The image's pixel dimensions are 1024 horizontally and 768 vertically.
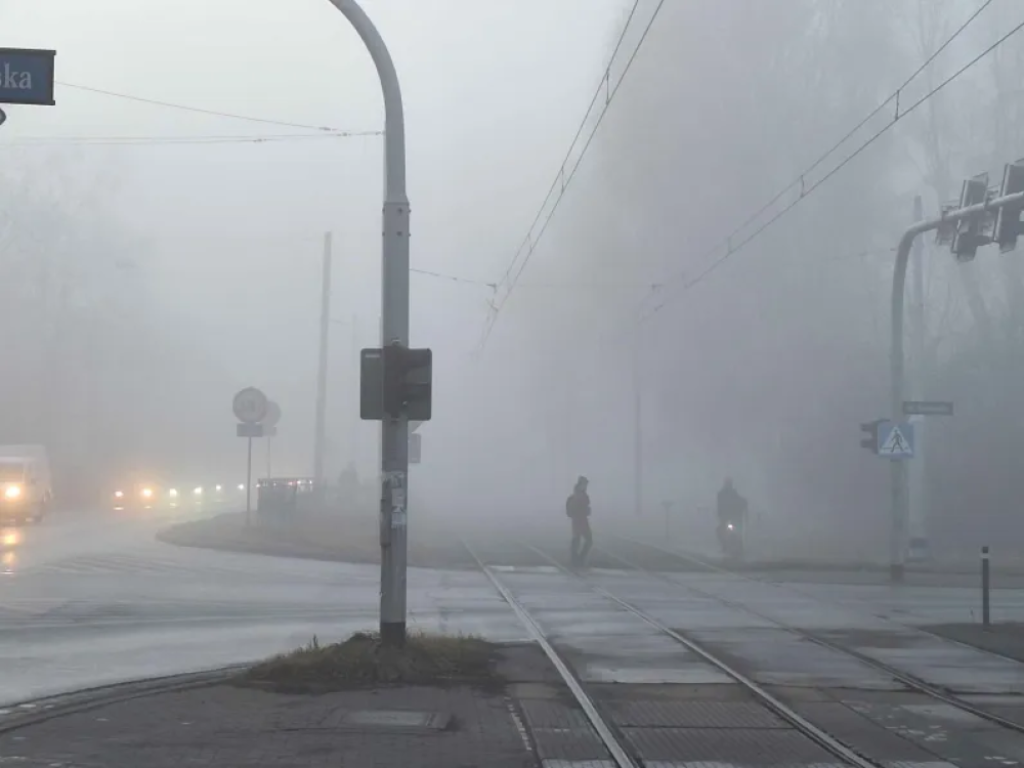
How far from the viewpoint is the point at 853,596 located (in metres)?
22.4

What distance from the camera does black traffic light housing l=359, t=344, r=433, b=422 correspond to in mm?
12555

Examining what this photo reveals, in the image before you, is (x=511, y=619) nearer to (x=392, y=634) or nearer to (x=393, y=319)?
(x=392, y=634)

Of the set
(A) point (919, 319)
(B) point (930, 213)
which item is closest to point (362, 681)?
(A) point (919, 319)

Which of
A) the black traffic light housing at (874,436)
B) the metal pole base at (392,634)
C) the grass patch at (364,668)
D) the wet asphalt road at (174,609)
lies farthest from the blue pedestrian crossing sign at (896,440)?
the metal pole base at (392,634)

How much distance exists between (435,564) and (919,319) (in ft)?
50.6

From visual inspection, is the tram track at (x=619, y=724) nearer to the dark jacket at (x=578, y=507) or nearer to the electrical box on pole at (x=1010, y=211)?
the electrical box on pole at (x=1010, y=211)

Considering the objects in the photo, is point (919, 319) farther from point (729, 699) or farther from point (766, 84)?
point (729, 699)

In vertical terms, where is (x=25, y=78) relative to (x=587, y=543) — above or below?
above

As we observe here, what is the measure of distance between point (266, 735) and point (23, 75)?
567 cm

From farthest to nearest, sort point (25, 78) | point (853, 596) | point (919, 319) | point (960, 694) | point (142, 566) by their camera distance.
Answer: point (919, 319)
point (142, 566)
point (853, 596)
point (960, 694)
point (25, 78)

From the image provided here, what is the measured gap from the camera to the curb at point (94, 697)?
9892mm

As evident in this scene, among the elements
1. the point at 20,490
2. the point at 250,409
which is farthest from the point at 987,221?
the point at 20,490

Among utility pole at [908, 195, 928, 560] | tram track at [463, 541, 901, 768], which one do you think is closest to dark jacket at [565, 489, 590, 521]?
utility pole at [908, 195, 928, 560]

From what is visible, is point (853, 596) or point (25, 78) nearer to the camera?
point (25, 78)
